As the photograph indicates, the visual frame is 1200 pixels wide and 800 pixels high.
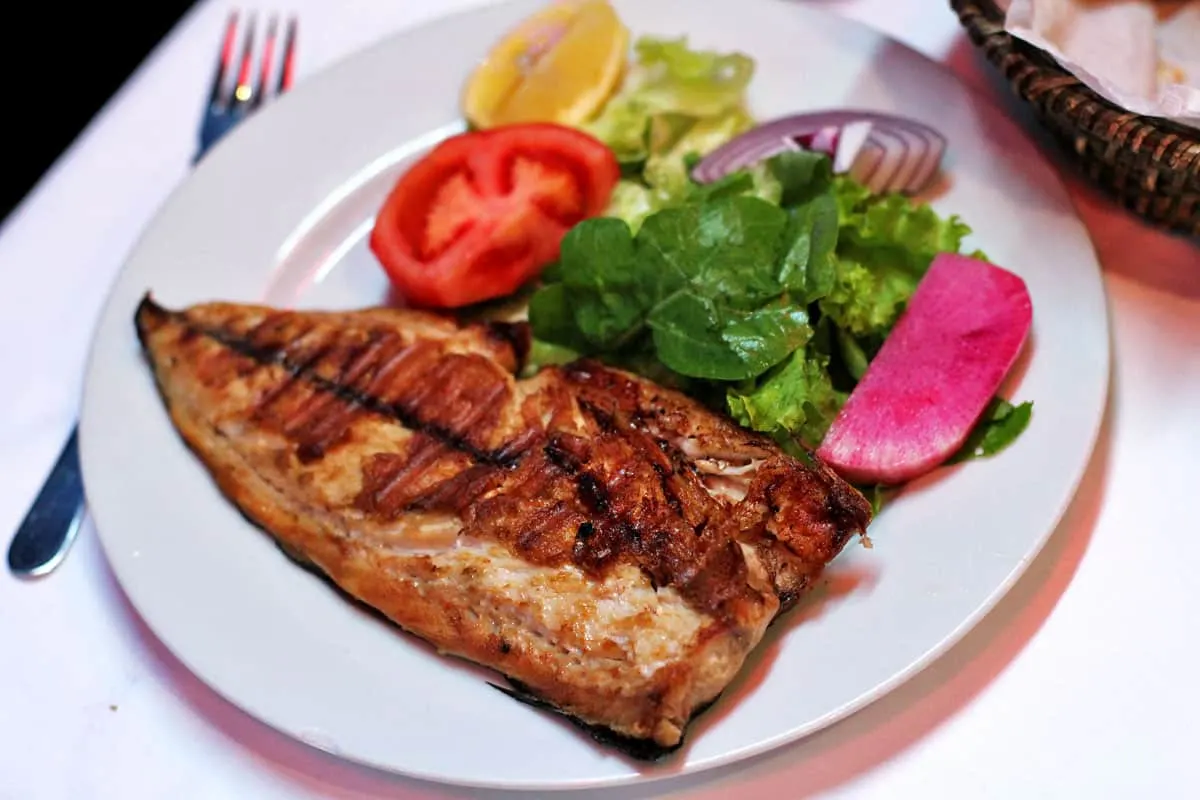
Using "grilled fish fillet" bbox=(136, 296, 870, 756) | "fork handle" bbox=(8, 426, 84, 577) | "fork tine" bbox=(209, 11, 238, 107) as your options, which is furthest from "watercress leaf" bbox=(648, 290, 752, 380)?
"fork tine" bbox=(209, 11, 238, 107)

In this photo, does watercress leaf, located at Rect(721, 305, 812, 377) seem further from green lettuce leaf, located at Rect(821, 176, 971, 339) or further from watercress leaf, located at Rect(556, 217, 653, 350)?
watercress leaf, located at Rect(556, 217, 653, 350)

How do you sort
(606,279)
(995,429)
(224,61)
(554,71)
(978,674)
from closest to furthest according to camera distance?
1. (978,674)
2. (995,429)
3. (606,279)
4. (554,71)
5. (224,61)

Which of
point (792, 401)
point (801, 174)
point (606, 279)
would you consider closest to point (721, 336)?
point (792, 401)

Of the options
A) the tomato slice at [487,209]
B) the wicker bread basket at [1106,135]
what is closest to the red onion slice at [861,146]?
the wicker bread basket at [1106,135]

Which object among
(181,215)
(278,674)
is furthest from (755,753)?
(181,215)

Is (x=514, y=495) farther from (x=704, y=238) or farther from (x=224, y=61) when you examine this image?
(x=224, y=61)

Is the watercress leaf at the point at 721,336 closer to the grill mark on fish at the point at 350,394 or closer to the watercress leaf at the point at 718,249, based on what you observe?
the watercress leaf at the point at 718,249

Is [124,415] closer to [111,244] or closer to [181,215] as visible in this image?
[181,215]
